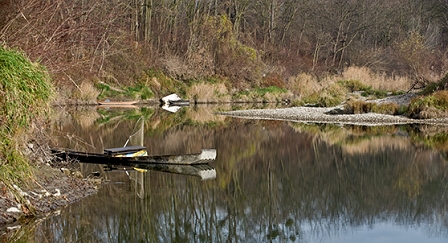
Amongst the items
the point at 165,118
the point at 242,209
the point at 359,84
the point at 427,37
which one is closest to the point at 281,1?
the point at 427,37

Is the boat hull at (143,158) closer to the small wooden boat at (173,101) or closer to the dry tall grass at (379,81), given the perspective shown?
the small wooden boat at (173,101)

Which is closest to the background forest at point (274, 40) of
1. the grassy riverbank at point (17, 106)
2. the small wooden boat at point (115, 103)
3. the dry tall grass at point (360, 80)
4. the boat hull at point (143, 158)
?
the dry tall grass at point (360, 80)

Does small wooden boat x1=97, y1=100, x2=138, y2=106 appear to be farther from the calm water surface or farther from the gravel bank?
the calm water surface

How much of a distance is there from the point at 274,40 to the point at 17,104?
47843 mm

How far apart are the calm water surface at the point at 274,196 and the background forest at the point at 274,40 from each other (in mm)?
9946

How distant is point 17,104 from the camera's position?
8164 millimetres

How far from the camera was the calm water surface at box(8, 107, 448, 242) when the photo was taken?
326 inches

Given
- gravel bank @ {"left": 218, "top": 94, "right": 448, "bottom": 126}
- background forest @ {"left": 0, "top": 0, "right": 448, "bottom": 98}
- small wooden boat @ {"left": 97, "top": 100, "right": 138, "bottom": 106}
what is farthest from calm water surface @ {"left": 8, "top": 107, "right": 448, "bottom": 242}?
small wooden boat @ {"left": 97, "top": 100, "right": 138, "bottom": 106}

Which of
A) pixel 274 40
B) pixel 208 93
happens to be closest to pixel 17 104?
pixel 208 93

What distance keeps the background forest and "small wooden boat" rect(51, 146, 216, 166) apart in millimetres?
10438

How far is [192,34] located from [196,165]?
32042mm

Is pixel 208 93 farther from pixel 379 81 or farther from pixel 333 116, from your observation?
pixel 333 116

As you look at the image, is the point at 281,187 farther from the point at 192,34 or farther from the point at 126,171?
the point at 192,34

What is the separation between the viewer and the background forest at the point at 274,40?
41062 mm
